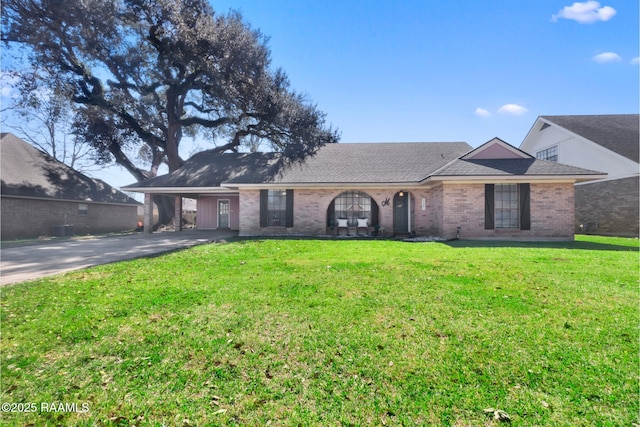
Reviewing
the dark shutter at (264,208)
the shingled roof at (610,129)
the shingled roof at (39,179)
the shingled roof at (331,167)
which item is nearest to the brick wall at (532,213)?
the shingled roof at (331,167)

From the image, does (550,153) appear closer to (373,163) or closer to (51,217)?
(373,163)

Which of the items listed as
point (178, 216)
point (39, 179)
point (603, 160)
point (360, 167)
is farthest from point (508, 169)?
point (39, 179)

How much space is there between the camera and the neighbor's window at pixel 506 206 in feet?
41.2

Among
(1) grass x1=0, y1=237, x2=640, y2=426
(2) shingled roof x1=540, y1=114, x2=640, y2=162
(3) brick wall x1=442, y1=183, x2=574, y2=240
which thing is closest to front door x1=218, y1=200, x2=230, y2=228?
(3) brick wall x1=442, y1=183, x2=574, y2=240

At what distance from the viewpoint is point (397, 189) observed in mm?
14516

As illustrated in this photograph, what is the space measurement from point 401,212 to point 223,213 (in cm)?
1213

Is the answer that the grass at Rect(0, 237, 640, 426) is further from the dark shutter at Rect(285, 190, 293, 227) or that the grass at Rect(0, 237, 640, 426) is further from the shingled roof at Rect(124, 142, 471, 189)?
the shingled roof at Rect(124, 142, 471, 189)

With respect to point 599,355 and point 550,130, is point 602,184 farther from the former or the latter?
point 599,355

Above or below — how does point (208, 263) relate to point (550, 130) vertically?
below

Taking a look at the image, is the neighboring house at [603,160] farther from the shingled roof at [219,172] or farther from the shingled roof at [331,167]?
the shingled roof at [219,172]

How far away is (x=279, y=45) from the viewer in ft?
68.7

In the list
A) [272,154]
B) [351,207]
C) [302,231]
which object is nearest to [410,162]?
[351,207]

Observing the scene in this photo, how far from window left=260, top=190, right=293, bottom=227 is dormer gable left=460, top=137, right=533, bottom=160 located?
28.2ft

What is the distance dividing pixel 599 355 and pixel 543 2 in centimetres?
1192
